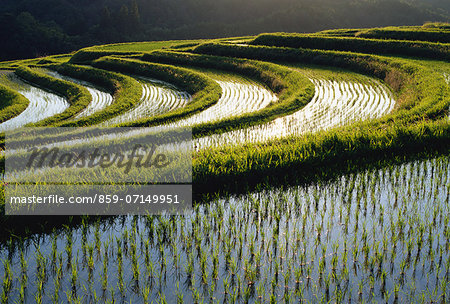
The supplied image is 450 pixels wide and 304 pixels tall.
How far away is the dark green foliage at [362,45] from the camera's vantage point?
1604 cm

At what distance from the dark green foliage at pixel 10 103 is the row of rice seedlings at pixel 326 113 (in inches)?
277

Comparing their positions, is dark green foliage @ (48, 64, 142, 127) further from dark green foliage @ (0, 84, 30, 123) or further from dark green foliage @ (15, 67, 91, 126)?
dark green foliage @ (0, 84, 30, 123)

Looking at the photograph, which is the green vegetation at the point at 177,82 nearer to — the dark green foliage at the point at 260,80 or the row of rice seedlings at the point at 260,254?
the dark green foliage at the point at 260,80

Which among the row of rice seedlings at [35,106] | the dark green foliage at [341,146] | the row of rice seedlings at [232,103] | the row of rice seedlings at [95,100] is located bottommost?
the row of rice seedlings at [35,106]

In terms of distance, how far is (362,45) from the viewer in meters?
18.0

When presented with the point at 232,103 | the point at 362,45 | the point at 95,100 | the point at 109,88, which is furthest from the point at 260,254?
the point at 362,45

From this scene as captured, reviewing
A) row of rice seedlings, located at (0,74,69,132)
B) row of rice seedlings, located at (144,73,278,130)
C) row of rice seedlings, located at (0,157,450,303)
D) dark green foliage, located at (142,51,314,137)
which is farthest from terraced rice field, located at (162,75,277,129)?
row of rice seedlings, located at (0,157,450,303)

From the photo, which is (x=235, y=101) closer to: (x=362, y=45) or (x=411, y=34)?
(x=362, y=45)

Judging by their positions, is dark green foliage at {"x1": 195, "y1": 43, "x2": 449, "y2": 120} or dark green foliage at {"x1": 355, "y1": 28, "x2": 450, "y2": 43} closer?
dark green foliage at {"x1": 195, "y1": 43, "x2": 449, "y2": 120}

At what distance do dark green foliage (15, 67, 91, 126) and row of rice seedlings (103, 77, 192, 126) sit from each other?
63.8 inches

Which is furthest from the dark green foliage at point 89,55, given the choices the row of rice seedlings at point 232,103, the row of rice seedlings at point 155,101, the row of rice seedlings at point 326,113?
the row of rice seedlings at point 326,113

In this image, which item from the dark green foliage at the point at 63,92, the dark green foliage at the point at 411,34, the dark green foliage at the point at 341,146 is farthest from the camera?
the dark green foliage at the point at 411,34

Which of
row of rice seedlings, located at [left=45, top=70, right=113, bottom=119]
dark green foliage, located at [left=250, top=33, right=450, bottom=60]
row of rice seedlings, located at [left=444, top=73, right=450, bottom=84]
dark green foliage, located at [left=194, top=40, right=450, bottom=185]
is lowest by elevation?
row of rice seedlings, located at [left=45, top=70, right=113, bottom=119]

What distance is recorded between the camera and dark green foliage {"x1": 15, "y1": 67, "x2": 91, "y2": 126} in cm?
1133
